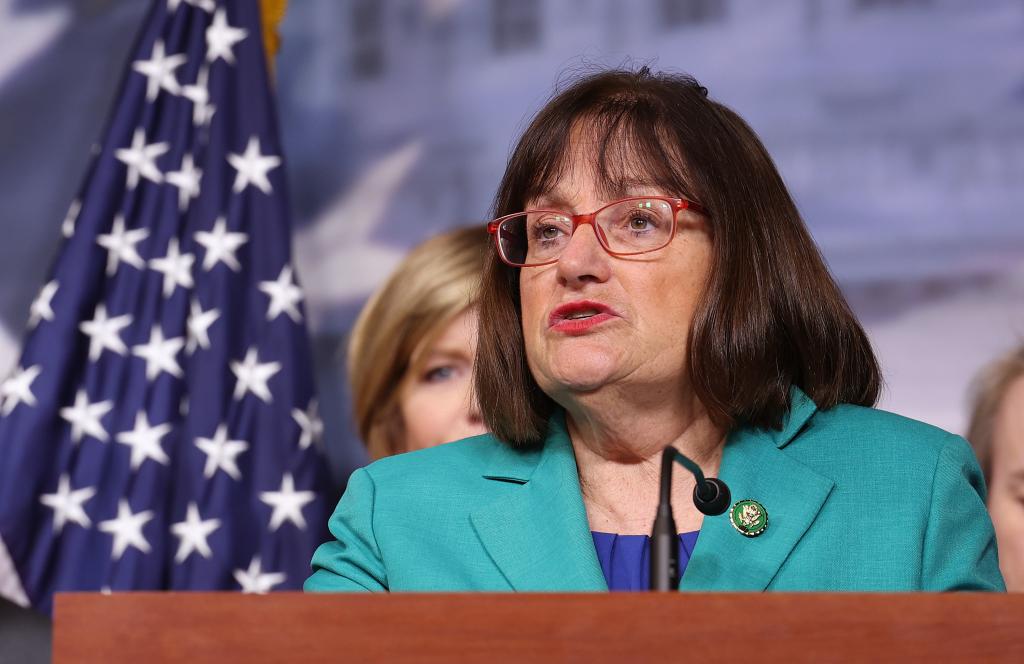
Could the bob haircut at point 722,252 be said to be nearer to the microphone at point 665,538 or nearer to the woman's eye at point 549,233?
the woman's eye at point 549,233

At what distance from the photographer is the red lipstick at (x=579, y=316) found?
84.5 inches

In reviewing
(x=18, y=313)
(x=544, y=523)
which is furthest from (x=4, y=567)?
(x=544, y=523)

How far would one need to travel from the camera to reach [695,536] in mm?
2102

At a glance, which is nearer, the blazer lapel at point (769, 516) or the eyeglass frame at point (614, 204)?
the blazer lapel at point (769, 516)

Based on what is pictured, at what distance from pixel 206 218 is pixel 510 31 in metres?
1.26

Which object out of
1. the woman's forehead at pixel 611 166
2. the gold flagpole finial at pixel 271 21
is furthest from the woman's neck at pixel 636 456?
the gold flagpole finial at pixel 271 21

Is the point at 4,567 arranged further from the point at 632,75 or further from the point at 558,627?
the point at 558,627

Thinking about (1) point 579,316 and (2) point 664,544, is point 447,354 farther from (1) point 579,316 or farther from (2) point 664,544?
(2) point 664,544

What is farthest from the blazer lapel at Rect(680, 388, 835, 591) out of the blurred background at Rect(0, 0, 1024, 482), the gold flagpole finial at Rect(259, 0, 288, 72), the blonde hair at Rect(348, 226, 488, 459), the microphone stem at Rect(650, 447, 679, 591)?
the gold flagpole finial at Rect(259, 0, 288, 72)

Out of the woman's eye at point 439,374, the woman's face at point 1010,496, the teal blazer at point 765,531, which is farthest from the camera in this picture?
the woman's eye at point 439,374

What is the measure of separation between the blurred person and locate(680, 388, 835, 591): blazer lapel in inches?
57.7

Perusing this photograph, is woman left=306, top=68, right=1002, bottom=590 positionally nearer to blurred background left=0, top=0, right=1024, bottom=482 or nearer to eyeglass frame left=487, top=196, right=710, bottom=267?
eyeglass frame left=487, top=196, right=710, bottom=267

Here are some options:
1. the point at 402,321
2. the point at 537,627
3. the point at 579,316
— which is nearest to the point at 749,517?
the point at 579,316

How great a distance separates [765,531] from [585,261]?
21.1 inches
